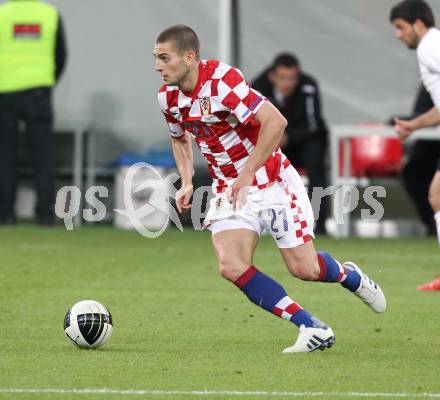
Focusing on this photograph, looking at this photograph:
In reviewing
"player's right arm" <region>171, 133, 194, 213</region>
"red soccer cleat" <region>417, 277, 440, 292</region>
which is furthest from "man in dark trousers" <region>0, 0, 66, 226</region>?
"player's right arm" <region>171, 133, 194, 213</region>

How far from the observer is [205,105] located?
714 cm

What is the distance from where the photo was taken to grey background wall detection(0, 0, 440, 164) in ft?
57.6

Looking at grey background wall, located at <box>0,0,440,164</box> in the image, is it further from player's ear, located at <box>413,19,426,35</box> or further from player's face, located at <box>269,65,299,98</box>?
player's ear, located at <box>413,19,426,35</box>

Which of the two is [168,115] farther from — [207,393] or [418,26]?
[418,26]

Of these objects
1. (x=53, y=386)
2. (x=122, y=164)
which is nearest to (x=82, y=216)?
(x=122, y=164)

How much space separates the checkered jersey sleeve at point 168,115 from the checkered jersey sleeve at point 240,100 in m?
0.33

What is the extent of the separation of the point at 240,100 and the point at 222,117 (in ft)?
0.54

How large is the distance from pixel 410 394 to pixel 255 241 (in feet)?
5.49

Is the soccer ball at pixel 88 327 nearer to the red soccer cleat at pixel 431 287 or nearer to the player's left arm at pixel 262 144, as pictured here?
the player's left arm at pixel 262 144

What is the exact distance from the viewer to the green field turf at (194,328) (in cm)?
614

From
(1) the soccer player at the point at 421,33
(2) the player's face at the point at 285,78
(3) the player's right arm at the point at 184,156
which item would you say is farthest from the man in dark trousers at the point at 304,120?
(3) the player's right arm at the point at 184,156

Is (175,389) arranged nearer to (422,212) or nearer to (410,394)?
(410,394)

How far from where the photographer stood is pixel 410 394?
582 centimetres

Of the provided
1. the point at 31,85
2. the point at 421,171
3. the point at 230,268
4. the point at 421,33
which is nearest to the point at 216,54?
the point at 31,85
